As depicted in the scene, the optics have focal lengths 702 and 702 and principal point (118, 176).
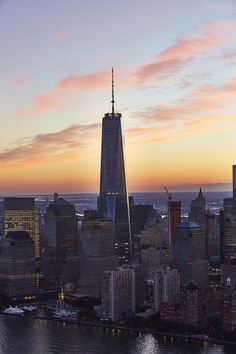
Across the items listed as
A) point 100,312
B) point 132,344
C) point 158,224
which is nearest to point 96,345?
point 132,344

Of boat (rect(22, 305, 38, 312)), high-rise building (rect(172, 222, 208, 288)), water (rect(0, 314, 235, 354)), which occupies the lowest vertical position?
water (rect(0, 314, 235, 354))

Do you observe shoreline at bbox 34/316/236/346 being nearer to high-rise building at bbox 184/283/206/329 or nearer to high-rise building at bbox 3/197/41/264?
high-rise building at bbox 184/283/206/329

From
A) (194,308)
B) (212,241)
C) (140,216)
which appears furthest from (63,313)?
(140,216)

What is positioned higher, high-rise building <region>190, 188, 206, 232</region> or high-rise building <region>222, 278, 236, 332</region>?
high-rise building <region>190, 188, 206, 232</region>

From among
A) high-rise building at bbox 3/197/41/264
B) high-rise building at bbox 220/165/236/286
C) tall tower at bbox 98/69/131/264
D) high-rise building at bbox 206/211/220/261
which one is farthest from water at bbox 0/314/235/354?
tall tower at bbox 98/69/131/264

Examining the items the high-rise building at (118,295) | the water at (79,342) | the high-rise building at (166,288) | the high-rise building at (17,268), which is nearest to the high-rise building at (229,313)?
the water at (79,342)

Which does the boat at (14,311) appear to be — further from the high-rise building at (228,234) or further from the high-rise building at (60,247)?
the high-rise building at (228,234)
